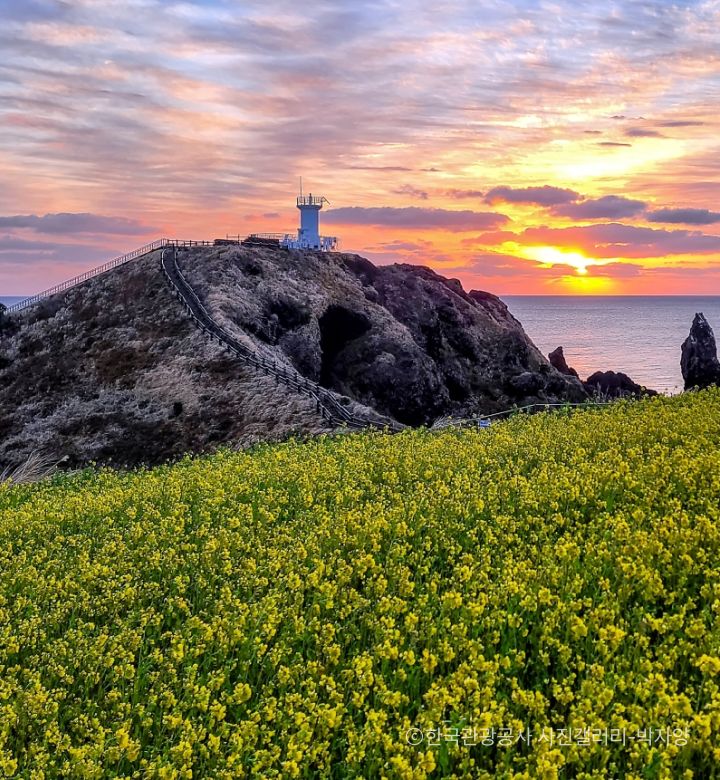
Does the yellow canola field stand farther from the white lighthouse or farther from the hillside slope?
the white lighthouse

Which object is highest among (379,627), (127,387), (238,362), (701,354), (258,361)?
(701,354)

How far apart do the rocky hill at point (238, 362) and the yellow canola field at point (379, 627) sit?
74.6 ft

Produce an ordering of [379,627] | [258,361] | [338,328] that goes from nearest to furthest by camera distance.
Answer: [379,627]
[258,361]
[338,328]

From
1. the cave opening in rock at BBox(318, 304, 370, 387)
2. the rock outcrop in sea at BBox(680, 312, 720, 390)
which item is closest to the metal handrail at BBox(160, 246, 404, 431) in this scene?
the cave opening in rock at BBox(318, 304, 370, 387)

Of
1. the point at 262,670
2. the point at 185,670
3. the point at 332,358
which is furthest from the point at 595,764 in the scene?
the point at 332,358

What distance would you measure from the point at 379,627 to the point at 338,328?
6325cm

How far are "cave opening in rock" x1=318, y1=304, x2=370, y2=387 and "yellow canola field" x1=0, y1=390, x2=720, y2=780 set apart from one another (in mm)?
53581

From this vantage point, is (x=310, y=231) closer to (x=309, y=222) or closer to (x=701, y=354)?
(x=309, y=222)

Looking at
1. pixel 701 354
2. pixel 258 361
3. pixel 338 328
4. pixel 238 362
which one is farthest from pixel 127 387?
pixel 701 354

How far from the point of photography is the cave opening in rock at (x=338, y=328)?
68312 mm

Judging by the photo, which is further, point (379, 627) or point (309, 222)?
point (309, 222)

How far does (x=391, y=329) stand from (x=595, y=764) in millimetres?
64821

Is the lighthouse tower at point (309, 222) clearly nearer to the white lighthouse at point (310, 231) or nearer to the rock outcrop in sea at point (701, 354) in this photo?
the white lighthouse at point (310, 231)

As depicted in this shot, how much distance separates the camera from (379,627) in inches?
312
